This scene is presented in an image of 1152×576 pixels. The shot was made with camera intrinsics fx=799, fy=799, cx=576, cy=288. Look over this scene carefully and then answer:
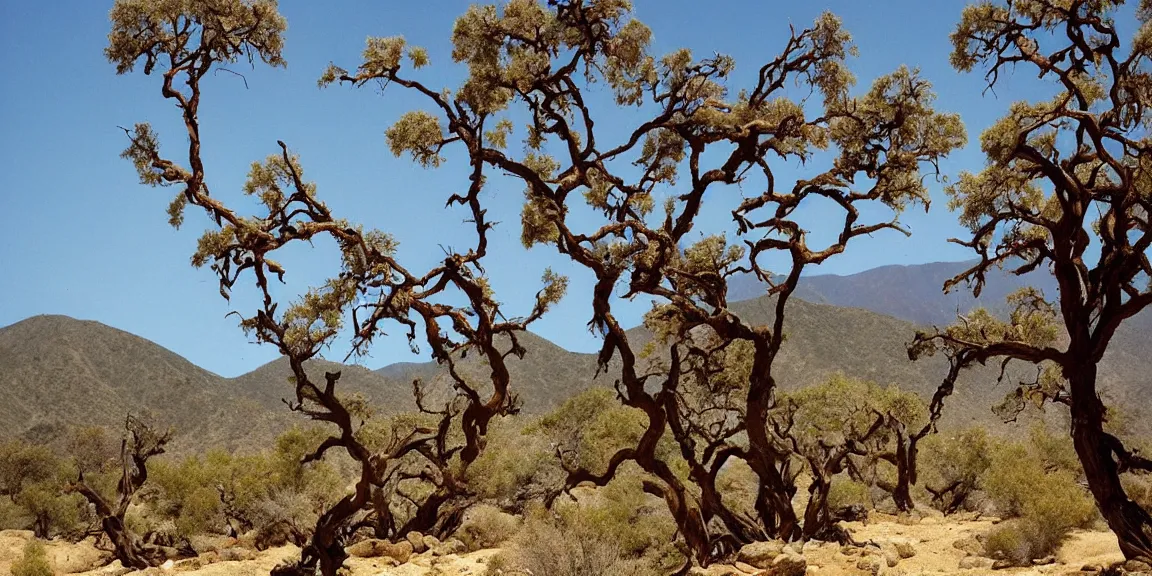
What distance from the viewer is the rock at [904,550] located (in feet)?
42.0

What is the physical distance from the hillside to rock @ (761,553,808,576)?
43.1 metres

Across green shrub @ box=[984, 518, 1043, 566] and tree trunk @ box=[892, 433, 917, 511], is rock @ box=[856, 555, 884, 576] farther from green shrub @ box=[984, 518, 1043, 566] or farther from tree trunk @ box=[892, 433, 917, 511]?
tree trunk @ box=[892, 433, 917, 511]

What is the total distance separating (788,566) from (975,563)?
429cm

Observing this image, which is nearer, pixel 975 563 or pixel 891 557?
pixel 975 563

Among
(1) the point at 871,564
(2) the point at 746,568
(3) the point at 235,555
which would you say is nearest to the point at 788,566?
(2) the point at 746,568

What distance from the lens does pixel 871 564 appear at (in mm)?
9602

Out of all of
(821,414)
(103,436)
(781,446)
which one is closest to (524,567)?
(781,446)

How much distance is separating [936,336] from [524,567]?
6.71m

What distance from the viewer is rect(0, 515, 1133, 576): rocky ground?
9.62 m

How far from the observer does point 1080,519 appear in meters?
13.3

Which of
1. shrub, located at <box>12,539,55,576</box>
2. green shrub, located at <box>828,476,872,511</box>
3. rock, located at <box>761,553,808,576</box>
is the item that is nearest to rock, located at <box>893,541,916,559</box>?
rock, located at <box>761,553,808,576</box>

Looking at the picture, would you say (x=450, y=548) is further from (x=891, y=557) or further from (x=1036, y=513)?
(x=1036, y=513)

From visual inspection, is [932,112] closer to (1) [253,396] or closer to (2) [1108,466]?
(2) [1108,466]

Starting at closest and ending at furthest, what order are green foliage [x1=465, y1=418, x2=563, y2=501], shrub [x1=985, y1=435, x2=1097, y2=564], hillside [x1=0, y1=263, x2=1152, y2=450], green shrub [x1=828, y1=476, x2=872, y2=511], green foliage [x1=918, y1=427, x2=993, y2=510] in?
shrub [x1=985, y1=435, x2=1097, y2=564]
green shrub [x1=828, y1=476, x2=872, y2=511]
green foliage [x1=465, y1=418, x2=563, y2=501]
green foliage [x1=918, y1=427, x2=993, y2=510]
hillside [x1=0, y1=263, x2=1152, y2=450]
